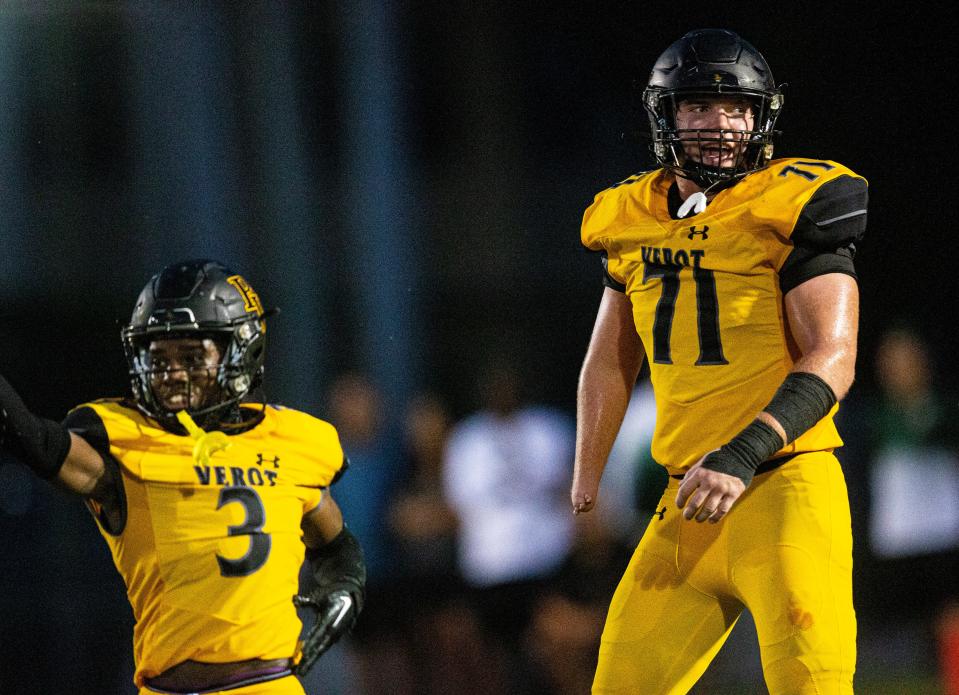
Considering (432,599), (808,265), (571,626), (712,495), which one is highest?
(808,265)

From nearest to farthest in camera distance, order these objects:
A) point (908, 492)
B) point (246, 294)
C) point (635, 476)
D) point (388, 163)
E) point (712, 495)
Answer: point (712, 495), point (246, 294), point (908, 492), point (635, 476), point (388, 163)

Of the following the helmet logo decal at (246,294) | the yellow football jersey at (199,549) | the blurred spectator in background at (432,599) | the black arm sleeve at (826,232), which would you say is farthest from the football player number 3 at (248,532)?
the blurred spectator in background at (432,599)

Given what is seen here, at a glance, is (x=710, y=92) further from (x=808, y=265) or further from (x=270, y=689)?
(x=270, y=689)

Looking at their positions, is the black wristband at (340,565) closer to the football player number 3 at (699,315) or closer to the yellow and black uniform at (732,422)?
the yellow and black uniform at (732,422)

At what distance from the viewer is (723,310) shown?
9.86 ft

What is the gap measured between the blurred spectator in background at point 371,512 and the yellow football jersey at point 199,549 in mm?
1887

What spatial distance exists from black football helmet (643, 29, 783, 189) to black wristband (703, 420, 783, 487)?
2.02ft

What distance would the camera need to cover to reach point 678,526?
3027mm

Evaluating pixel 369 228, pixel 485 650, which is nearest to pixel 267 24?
pixel 369 228

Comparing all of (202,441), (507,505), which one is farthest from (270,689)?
(507,505)

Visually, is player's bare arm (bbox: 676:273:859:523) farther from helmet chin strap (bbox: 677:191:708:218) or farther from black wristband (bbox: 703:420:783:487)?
helmet chin strap (bbox: 677:191:708:218)

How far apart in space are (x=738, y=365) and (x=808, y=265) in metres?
0.24

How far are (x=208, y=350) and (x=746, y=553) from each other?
1230 mm

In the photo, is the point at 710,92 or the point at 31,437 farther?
the point at 710,92
